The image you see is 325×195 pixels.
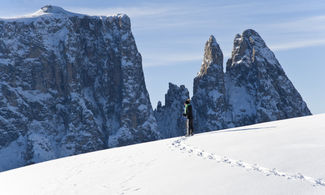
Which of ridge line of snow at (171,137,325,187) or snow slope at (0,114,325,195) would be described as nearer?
ridge line of snow at (171,137,325,187)

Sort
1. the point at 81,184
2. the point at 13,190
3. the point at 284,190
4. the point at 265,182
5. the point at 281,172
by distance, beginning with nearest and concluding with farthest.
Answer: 1. the point at 284,190
2. the point at 265,182
3. the point at 281,172
4. the point at 81,184
5. the point at 13,190

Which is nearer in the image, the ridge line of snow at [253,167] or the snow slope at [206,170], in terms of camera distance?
the ridge line of snow at [253,167]

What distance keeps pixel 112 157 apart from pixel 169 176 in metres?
7.35

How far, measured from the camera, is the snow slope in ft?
41.9

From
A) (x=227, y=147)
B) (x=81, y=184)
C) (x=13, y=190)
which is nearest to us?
(x=81, y=184)

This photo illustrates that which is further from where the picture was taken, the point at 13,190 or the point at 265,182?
the point at 13,190

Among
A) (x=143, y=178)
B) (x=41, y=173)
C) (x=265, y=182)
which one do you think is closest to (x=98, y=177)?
(x=143, y=178)

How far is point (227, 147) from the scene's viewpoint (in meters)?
20.2

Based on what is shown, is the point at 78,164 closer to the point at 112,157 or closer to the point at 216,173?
the point at 112,157

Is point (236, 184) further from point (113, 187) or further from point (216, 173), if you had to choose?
point (113, 187)

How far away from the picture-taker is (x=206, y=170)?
15375 millimetres

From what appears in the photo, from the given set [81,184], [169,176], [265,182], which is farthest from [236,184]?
[81,184]

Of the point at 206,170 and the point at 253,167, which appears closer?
the point at 253,167

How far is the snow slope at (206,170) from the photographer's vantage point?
12.8m
